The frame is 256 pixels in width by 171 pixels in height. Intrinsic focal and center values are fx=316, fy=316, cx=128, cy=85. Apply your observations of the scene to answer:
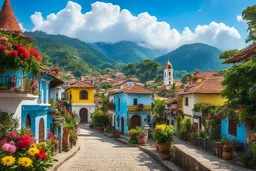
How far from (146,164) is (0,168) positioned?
991 cm

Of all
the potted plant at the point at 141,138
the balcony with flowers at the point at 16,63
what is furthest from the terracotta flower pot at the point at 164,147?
the potted plant at the point at 141,138

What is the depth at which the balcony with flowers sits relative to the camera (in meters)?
11.7

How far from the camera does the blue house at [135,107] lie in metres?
38.5

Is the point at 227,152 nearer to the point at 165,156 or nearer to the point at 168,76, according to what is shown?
the point at 165,156

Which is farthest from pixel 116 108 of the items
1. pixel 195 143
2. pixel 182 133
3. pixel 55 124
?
pixel 55 124

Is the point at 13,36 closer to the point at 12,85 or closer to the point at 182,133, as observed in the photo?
the point at 12,85

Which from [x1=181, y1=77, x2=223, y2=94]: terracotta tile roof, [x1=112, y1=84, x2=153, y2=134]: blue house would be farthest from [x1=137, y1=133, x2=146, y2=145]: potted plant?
[x1=112, y1=84, x2=153, y2=134]: blue house

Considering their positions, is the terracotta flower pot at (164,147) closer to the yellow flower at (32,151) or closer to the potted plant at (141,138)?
the potted plant at (141,138)

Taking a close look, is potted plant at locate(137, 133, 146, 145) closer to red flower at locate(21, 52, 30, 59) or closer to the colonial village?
the colonial village

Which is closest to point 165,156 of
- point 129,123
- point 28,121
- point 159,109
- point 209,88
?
point 28,121

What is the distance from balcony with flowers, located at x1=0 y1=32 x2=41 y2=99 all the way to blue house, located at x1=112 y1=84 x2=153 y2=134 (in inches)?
982

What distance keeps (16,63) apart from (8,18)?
768 cm

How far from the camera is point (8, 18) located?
1823 cm

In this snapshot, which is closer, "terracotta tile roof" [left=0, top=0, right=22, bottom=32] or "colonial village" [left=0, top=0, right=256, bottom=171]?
"colonial village" [left=0, top=0, right=256, bottom=171]
